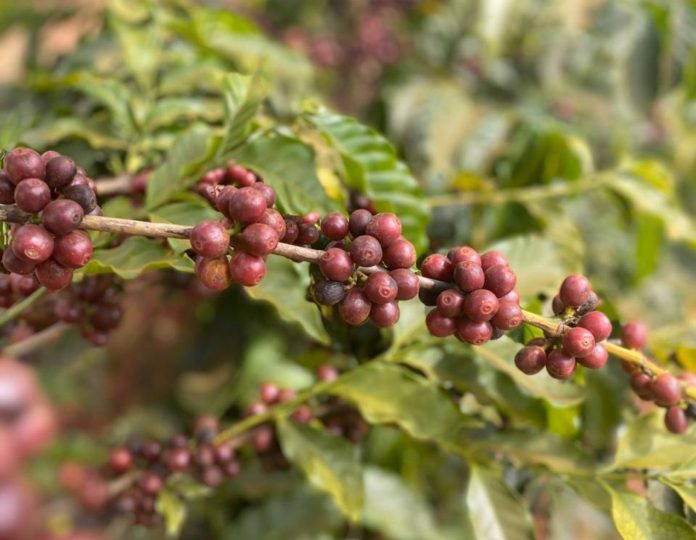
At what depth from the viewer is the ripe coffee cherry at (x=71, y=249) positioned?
408 millimetres

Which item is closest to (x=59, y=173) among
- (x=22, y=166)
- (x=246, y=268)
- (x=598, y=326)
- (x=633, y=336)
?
(x=22, y=166)

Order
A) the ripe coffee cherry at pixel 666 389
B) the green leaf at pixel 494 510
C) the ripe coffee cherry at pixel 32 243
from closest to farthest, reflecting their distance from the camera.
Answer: the ripe coffee cherry at pixel 32 243 < the ripe coffee cherry at pixel 666 389 < the green leaf at pixel 494 510

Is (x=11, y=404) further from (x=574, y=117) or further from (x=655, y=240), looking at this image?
(x=574, y=117)

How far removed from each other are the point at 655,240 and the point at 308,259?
77 centimetres

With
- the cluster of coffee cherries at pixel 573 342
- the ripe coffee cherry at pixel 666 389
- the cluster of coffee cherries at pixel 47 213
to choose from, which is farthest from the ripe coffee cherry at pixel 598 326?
the cluster of coffee cherries at pixel 47 213

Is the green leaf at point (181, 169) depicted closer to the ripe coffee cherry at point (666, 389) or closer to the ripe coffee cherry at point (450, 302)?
the ripe coffee cherry at point (450, 302)

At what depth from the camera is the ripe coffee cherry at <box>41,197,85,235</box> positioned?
40cm

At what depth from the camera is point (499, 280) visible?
44 centimetres

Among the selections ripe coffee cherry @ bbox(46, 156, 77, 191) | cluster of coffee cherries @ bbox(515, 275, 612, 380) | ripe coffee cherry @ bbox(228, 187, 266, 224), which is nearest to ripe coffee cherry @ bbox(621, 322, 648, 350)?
cluster of coffee cherries @ bbox(515, 275, 612, 380)

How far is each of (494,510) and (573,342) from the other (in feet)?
0.87

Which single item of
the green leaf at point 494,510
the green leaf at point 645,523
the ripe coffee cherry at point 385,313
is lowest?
the green leaf at point 494,510

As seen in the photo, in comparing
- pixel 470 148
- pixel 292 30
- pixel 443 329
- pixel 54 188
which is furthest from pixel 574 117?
pixel 54 188

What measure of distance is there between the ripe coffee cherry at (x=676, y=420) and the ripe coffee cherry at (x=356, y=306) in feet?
0.94

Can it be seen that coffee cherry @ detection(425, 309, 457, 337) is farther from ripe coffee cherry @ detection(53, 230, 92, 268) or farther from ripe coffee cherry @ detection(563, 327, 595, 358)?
ripe coffee cherry @ detection(53, 230, 92, 268)
